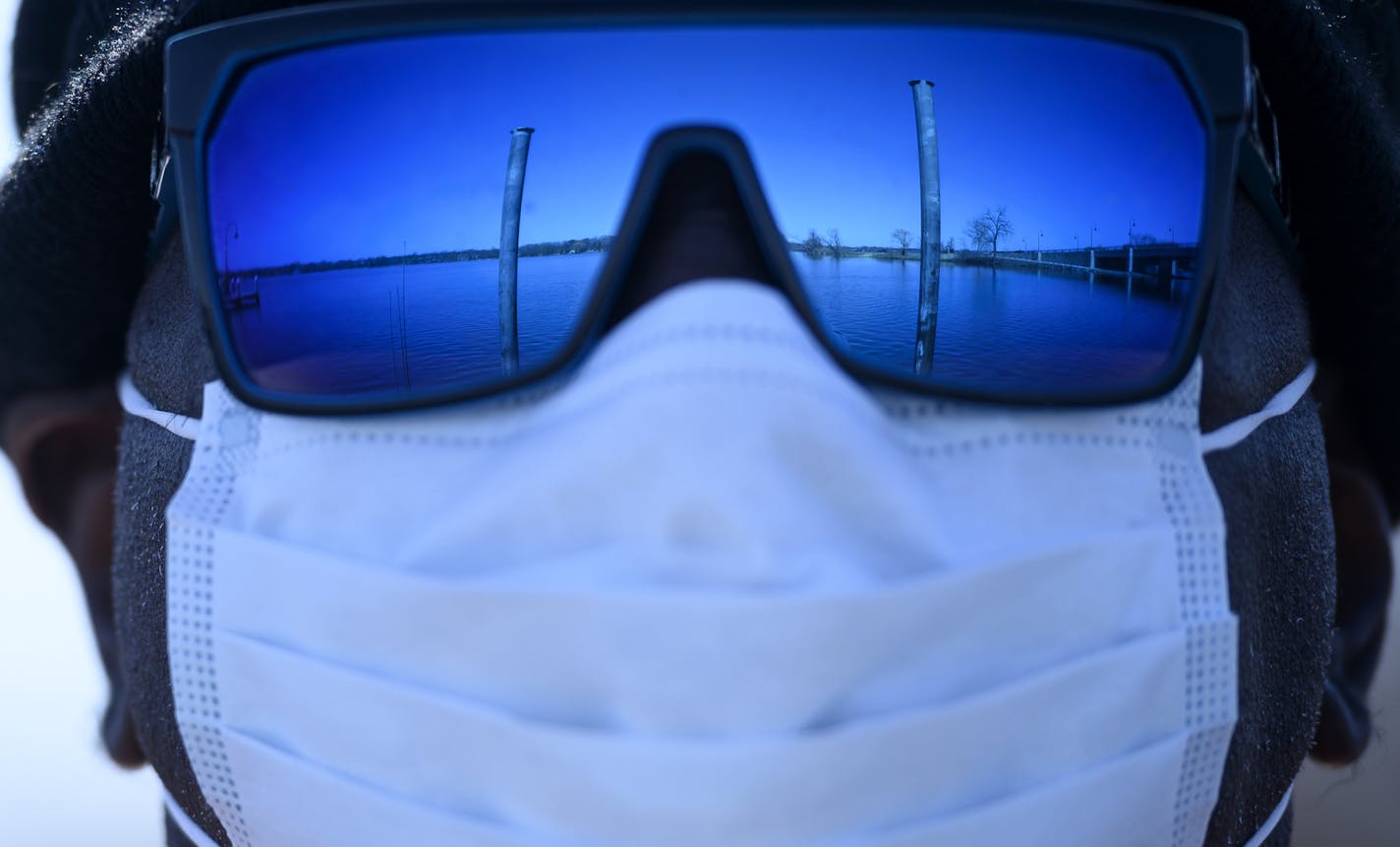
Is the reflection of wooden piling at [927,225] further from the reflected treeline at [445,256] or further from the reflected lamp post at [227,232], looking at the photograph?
the reflected lamp post at [227,232]

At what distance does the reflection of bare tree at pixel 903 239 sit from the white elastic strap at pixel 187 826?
3.19ft

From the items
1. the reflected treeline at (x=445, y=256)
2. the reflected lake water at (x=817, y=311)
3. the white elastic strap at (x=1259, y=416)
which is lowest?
the white elastic strap at (x=1259, y=416)

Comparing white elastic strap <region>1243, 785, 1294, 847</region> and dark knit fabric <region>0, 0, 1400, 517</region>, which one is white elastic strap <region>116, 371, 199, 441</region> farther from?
white elastic strap <region>1243, 785, 1294, 847</region>

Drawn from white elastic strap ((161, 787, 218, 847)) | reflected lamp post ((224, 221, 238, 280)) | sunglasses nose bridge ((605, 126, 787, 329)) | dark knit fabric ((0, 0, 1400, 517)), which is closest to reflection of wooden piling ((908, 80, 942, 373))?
sunglasses nose bridge ((605, 126, 787, 329))

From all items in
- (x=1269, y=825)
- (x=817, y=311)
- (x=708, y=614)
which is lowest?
(x=1269, y=825)

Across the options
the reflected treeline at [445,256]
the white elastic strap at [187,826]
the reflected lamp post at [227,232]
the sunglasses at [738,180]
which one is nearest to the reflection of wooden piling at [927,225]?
the sunglasses at [738,180]

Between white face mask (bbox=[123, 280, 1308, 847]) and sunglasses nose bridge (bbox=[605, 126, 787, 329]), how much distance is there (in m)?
0.04

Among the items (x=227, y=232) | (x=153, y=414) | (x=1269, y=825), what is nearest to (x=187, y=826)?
(x=153, y=414)

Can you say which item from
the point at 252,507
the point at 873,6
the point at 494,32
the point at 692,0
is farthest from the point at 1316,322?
the point at 252,507

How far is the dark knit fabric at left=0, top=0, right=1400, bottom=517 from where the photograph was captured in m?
1.21

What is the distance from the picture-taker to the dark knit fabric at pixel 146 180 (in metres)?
1.21

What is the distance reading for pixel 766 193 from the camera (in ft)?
3.16

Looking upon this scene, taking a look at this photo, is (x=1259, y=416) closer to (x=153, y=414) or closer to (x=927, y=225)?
(x=927, y=225)

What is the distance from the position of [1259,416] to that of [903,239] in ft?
1.58
